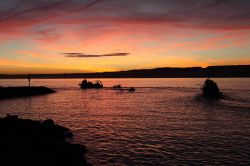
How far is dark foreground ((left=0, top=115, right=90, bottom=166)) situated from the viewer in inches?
808

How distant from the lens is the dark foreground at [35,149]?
20.5 m

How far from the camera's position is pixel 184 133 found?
39438mm

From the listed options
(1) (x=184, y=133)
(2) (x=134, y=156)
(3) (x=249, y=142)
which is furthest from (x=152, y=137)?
(3) (x=249, y=142)

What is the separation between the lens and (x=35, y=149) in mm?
23656

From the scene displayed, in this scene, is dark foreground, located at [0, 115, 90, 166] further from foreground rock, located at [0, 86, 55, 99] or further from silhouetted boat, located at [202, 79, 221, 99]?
silhouetted boat, located at [202, 79, 221, 99]

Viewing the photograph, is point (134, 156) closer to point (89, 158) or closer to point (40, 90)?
point (89, 158)

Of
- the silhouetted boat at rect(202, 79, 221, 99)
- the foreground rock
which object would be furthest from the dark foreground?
the silhouetted boat at rect(202, 79, 221, 99)

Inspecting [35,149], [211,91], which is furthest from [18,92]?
[35,149]

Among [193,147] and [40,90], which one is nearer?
[193,147]

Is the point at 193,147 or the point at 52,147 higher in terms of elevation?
the point at 52,147

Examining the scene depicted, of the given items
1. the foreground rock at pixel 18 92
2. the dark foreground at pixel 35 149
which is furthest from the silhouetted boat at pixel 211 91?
the dark foreground at pixel 35 149

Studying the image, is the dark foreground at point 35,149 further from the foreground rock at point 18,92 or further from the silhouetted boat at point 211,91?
the silhouetted boat at point 211,91

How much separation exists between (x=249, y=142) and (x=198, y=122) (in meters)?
16.2

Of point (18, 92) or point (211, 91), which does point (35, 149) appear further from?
point (18, 92)
